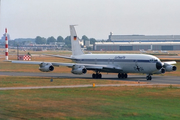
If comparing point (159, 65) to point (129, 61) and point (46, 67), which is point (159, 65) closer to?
point (129, 61)

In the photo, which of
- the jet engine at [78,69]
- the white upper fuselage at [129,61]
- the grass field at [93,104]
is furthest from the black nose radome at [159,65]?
the grass field at [93,104]

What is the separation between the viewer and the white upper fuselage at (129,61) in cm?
5831

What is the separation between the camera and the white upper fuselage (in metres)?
58.3

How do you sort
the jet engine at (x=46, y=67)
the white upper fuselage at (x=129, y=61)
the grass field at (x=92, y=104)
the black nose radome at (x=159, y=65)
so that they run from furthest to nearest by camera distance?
the jet engine at (x=46, y=67) → the white upper fuselage at (x=129, y=61) → the black nose radome at (x=159, y=65) → the grass field at (x=92, y=104)

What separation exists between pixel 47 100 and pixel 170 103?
10933 millimetres

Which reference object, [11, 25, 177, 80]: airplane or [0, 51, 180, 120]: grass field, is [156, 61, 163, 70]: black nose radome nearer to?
[11, 25, 177, 80]: airplane

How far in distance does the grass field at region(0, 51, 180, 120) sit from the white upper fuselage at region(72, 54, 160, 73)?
48.1 feet

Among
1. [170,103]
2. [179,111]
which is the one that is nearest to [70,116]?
[179,111]

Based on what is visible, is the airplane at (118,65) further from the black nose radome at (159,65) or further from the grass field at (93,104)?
the grass field at (93,104)

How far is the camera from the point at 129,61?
2372 inches

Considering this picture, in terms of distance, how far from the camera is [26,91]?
1633 inches

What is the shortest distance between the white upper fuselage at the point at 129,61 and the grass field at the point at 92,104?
14673 millimetres

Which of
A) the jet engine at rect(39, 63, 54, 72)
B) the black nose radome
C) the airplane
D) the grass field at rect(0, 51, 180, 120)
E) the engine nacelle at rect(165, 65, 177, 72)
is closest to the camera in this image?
the grass field at rect(0, 51, 180, 120)

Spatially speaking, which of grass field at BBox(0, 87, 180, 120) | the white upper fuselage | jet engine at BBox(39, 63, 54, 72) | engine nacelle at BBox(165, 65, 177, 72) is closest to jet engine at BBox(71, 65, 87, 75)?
jet engine at BBox(39, 63, 54, 72)
